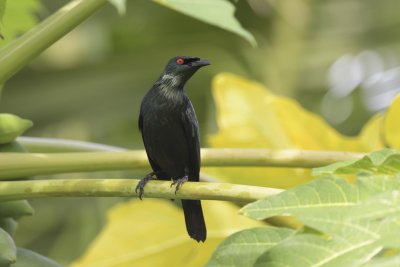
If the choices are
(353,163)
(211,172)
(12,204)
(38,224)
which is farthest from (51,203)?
(353,163)

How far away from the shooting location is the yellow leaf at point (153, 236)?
158 cm

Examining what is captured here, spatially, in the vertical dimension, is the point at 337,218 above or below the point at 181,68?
above

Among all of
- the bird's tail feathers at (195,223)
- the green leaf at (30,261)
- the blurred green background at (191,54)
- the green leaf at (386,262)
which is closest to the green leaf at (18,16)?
the bird's tail feathers at (195,223)

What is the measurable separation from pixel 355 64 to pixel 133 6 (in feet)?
2.86

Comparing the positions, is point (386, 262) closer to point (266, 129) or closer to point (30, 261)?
point (30, 261)

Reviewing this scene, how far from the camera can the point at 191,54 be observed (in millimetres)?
3426

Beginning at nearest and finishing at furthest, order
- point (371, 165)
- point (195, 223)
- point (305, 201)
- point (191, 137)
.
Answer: point (305, 201), point (371, 165), point (195, 223), point (191, 137)

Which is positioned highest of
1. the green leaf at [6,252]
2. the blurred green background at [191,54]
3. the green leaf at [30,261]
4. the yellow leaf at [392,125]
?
the yellow leaf at [392,125]

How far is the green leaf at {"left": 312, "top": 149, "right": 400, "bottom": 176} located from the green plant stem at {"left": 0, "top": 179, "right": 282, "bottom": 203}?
0.07 meters

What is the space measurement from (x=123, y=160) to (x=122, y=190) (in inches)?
6.2

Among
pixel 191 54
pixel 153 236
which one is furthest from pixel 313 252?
pixel 191 54

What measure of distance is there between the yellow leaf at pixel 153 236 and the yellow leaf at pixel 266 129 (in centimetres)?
8

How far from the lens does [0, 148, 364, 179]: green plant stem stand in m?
1.24

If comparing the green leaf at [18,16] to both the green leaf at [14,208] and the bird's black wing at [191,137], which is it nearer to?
the bird's black wing at [191,137]
